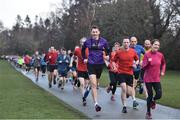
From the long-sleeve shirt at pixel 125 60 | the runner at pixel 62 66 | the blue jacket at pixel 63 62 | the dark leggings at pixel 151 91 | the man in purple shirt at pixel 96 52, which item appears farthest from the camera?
the blue jacket at pixel 63 62

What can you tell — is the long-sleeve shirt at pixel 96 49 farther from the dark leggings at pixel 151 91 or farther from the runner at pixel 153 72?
the dark leggings at pixel 151 91

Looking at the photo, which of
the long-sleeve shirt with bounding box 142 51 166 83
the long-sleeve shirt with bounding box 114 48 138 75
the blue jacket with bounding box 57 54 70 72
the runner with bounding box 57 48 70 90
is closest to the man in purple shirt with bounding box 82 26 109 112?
the long-sleeve shirt with bounding box 114 48 138 75

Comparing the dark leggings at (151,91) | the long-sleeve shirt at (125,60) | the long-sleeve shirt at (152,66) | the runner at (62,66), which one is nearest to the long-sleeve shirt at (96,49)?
the long-sleeve shirt at (125,60)

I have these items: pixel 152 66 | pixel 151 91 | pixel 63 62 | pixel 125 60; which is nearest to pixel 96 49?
pixel 125 60

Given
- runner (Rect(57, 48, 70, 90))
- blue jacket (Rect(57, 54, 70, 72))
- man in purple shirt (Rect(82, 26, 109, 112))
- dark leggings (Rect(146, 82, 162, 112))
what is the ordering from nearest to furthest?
dark leggings (Rect(146, 82, 162, 112)) → man in purple shirt (Rect(82, 26, 109, 112)) → runner (Rect(57, 48, 70, 90)) → blue jacket (Rect(57, 54, 70, 72))

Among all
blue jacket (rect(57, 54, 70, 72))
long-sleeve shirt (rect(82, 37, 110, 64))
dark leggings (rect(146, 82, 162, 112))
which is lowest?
dark leggings (rect(146, 82, 162, 112))

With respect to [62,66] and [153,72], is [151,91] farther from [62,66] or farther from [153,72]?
[62,66]

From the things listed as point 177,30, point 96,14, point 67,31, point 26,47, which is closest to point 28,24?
point 26,47

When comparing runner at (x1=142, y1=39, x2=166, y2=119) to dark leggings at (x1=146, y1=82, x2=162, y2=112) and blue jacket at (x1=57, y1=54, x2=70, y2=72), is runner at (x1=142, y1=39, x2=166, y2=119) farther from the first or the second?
blue jacket at (x1=57, y1=54, x2=70, y2=72)

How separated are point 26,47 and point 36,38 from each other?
8718 mm

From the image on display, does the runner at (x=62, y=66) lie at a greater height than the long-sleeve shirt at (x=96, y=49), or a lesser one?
lesser

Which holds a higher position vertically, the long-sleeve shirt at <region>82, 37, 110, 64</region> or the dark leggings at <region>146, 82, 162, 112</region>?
the long-sleeve shirt at <region>82, 37, 110, 64</region>

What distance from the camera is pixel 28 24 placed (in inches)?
7367

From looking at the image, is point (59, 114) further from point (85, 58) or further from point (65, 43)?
point (65, 43)
